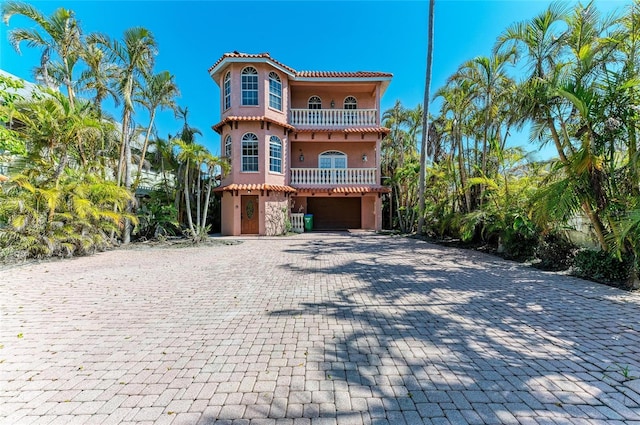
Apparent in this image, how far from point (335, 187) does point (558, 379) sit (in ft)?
49.3

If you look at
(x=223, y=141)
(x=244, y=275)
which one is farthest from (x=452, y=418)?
(x=223, y=141)

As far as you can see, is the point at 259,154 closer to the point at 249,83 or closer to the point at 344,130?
the point at 249,83

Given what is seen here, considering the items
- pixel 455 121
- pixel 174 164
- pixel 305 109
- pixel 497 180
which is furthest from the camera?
pixel 305 109

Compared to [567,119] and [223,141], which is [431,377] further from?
[223,141]

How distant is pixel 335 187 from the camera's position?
17375mm

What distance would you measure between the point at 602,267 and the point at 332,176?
13.1m

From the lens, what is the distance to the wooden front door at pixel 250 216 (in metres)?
16.2

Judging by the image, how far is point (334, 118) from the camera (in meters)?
17.9

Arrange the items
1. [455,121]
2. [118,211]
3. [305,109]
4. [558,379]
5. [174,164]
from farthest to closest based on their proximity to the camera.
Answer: [305,109]
[174,164]
[455,121]
[118,211]
[558,379]

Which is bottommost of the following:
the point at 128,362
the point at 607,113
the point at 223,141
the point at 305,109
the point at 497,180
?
the point at 128,362

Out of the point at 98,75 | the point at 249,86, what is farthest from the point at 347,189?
the point at 98,75

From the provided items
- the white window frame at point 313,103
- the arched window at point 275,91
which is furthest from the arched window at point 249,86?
the white window frame at point 313,103

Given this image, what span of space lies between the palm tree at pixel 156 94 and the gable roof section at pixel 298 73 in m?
3.43

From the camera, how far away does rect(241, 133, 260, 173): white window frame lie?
15.7 metres
